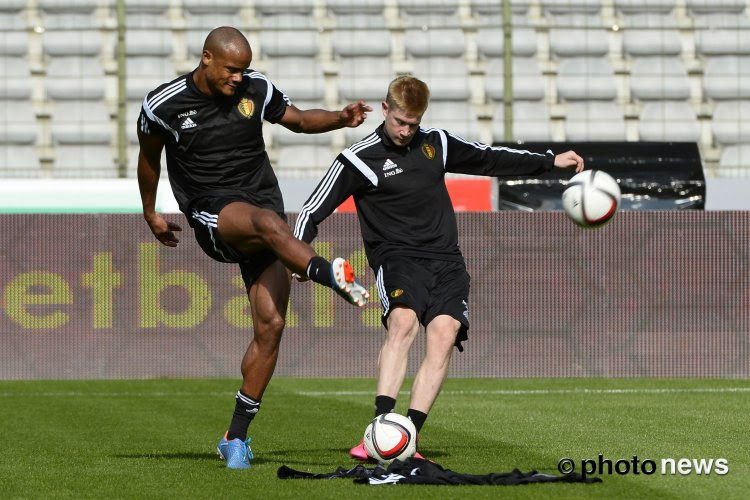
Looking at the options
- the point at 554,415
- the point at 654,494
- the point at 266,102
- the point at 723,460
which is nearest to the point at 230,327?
the point at 554,415

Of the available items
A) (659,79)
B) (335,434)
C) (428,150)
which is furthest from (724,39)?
(428,150)

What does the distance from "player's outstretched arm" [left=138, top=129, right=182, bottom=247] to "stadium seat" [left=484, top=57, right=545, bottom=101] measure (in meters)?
10.4

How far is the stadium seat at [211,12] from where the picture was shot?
1834 centimetres

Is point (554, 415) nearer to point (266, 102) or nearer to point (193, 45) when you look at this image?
point (266, 102)

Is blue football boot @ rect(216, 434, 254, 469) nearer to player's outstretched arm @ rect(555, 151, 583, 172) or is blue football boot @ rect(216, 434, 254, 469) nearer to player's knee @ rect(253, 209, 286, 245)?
player's knee @ rect(253, 209, 286, 245)

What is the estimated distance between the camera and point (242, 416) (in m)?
7.03

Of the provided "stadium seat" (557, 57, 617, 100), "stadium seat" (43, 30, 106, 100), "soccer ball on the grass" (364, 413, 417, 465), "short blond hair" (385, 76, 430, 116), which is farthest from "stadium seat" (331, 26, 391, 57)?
"soccer ball on the grass" (364, 413, 417, 465)

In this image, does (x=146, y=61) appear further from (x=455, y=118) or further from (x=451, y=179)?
(x=451, y=179)

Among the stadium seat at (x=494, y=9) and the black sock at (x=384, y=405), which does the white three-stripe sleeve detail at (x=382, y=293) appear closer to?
the black sock at (x=384, y=405)

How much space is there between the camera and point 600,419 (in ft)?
30.1

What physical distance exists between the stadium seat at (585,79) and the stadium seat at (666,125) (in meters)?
0.53

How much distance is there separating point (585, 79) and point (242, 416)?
11.8m

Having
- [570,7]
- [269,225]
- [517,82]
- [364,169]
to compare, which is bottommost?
[269,225]

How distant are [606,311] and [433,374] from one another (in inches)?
290
